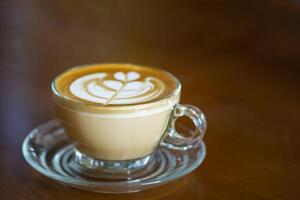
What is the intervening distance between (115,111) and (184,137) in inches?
4.9

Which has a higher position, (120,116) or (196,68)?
(120,116)

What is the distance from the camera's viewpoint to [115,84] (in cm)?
62

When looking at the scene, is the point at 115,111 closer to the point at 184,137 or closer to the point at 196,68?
the point at 184,137

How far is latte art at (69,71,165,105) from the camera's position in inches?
22.6

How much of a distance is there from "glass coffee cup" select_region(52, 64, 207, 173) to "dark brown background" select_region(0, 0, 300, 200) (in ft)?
0.21

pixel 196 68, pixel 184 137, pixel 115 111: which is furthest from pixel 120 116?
pixel 196 68

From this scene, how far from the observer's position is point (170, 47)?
1.07 meters

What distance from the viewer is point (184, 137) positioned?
2.04ft

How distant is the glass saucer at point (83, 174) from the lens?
0.52m

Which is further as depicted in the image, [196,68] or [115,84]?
[196,68]

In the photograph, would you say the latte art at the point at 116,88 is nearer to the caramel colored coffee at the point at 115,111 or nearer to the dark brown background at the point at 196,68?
the caramel colored coffee at the point at 115,111

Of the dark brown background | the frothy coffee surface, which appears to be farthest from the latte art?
the dark brown background

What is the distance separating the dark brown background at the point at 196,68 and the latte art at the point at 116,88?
0.10 m

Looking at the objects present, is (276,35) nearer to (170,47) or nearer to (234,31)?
(234,31)
